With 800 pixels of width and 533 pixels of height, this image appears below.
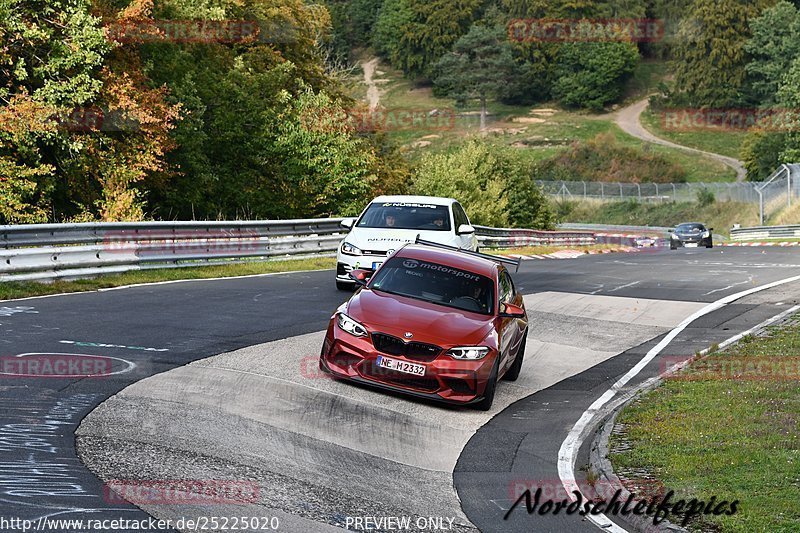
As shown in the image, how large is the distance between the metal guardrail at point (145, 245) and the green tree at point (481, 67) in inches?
4291

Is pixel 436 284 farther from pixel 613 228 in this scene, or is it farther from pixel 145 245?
pixel 613 228

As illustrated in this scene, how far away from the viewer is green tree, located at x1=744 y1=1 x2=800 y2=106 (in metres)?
112

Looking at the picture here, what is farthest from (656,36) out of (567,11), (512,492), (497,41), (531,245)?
(512,492)

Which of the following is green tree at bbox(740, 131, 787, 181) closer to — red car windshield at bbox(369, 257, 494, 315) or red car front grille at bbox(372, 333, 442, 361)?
red car windshield at bbox(369, 257, 494, 315)

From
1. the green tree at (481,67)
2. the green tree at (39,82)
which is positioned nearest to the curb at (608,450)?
the green tree at (39,82)

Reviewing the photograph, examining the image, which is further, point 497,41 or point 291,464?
point 497,41

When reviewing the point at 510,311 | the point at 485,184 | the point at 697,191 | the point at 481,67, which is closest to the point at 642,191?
the point at 697,191

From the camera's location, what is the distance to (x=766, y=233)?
63.0m

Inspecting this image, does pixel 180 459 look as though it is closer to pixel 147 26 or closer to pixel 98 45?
pixel 98 45

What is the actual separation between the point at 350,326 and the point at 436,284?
58.5 inches

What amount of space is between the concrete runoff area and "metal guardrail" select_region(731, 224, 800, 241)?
49447mm

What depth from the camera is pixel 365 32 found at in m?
176

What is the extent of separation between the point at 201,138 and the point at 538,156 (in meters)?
81.3

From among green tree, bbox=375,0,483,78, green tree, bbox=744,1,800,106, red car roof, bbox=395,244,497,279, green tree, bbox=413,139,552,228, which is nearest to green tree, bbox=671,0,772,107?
green tree, bbox=744,1,800,106
